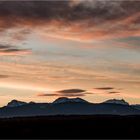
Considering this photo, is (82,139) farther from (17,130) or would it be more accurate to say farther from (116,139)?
(17,130)

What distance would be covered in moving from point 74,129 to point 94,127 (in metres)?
7.96

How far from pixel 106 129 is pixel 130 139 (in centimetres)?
3593

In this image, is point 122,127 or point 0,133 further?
point 122,127

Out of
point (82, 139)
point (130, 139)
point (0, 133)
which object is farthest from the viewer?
point (0, 133)

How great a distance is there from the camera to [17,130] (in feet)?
447

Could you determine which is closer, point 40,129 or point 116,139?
point 116,139

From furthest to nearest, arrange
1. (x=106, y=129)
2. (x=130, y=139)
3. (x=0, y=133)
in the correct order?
(x=106, y=129) < (x=0, y=133) < (x=130, y=139)

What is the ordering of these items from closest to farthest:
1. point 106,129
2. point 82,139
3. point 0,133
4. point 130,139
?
point 130,139 → point 82,139 → point 0,133 → point 106,129

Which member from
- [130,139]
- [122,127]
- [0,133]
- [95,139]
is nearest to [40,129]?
[0,133]

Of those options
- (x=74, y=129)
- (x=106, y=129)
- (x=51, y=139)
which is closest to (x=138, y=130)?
(x=106, y=129)

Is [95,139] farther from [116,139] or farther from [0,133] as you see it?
[0,133]

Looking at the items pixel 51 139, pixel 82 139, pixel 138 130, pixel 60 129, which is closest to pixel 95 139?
pixel 82 139

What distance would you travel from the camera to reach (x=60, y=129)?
454 feet

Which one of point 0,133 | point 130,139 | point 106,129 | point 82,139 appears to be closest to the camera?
point 130,139
